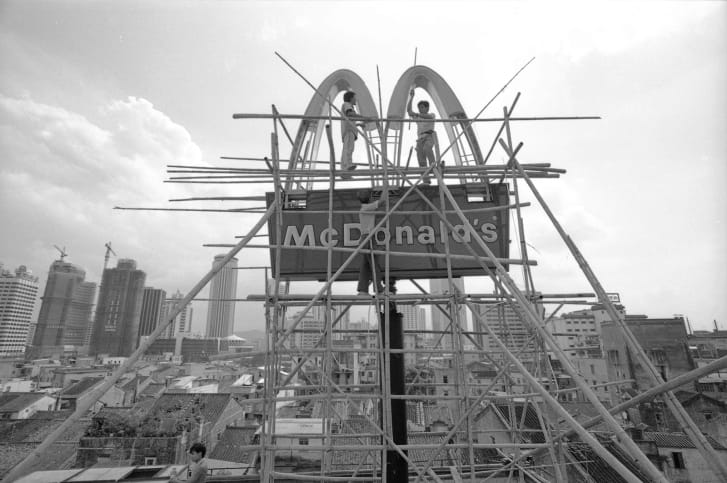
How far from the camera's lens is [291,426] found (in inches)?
803

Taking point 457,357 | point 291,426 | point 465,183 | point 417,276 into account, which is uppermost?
point 465,183

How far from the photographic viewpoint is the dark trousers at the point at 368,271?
262 inches

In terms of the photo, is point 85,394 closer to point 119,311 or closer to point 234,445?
point 234,445

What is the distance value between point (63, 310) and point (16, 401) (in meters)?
113

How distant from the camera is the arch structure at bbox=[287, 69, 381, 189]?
818 centimetres

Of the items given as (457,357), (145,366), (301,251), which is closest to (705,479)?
(457,357)

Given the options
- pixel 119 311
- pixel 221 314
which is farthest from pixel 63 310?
pixel 221 314

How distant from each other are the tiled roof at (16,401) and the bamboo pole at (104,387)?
38.3 meters

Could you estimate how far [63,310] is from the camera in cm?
12000

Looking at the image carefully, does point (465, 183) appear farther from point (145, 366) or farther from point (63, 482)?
point (145, 366)

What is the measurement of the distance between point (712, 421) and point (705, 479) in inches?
220

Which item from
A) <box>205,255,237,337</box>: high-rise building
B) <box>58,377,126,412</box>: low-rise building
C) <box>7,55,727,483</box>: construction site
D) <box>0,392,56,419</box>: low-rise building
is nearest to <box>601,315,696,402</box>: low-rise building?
<box>7,55,727,483</box>: construction site

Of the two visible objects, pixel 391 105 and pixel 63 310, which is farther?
pixel 63 310

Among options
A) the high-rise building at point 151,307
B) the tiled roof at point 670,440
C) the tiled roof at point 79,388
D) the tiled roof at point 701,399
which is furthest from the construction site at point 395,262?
the high-rise building at point 151,307
